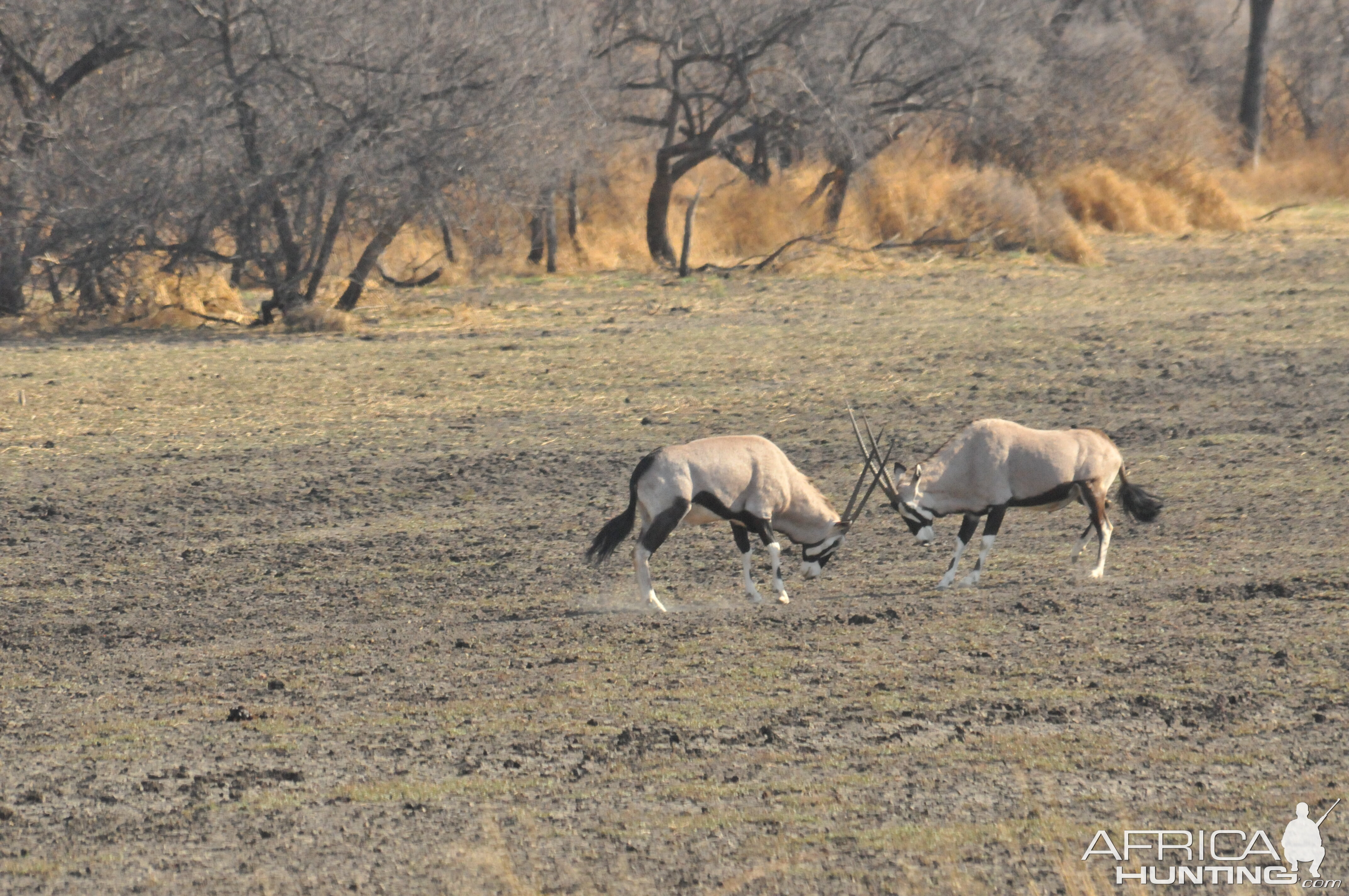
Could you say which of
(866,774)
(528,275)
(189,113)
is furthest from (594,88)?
(866,774)

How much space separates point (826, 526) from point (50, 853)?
13.2ft

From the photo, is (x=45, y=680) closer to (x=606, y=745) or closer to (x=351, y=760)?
(x=351, y=760)

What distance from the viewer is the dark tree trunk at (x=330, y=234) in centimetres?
1705

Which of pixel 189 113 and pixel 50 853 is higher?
pixel 189 113

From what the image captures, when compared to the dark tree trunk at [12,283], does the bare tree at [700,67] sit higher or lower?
higher

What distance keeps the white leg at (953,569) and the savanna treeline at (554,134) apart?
10539 mm

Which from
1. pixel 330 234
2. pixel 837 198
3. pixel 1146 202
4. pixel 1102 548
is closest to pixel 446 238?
pixel 330 234

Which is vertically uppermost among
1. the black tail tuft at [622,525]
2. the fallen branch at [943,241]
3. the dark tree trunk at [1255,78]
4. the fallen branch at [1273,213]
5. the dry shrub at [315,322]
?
the dark tree trunk at [1255,78]

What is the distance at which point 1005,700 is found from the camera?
5859 mm

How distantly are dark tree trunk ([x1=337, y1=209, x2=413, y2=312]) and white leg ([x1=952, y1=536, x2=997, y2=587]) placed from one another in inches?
424

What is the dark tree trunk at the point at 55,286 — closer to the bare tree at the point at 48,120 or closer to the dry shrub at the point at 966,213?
the bare tree at the point at 48,120

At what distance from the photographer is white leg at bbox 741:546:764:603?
24.8 feet

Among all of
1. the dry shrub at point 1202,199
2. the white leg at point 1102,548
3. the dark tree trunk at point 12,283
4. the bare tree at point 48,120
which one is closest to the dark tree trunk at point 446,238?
the bare tree at point 48,120

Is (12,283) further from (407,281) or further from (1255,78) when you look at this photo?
(1255,78)
